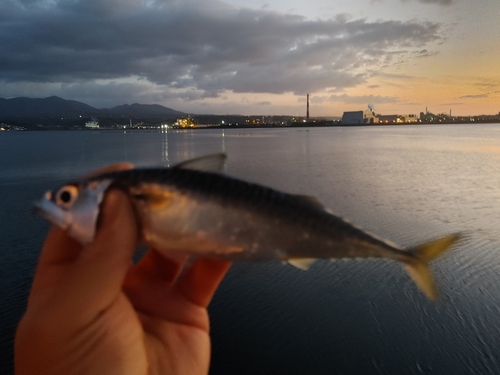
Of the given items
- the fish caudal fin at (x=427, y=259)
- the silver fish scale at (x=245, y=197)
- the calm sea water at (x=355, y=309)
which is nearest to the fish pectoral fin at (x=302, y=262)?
the silver fish scale at (x=245, y=197)

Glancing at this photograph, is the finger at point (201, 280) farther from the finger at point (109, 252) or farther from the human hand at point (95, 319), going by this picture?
the finger at point (109, 252)

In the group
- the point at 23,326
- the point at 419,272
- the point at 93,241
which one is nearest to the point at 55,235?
the point at 93,241

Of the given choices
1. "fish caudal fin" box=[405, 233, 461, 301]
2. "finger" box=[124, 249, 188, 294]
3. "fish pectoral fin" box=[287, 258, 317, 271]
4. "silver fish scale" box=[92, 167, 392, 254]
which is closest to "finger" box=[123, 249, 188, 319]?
"finger" box=[124, 249, 188, 294]

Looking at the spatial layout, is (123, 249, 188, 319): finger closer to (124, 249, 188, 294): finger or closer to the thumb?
(124, 249, 188, 294): finger

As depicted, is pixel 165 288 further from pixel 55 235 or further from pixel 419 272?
pixel 419 272

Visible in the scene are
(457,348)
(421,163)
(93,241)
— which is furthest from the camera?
(421,163)

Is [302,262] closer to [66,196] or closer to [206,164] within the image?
[206,164]
